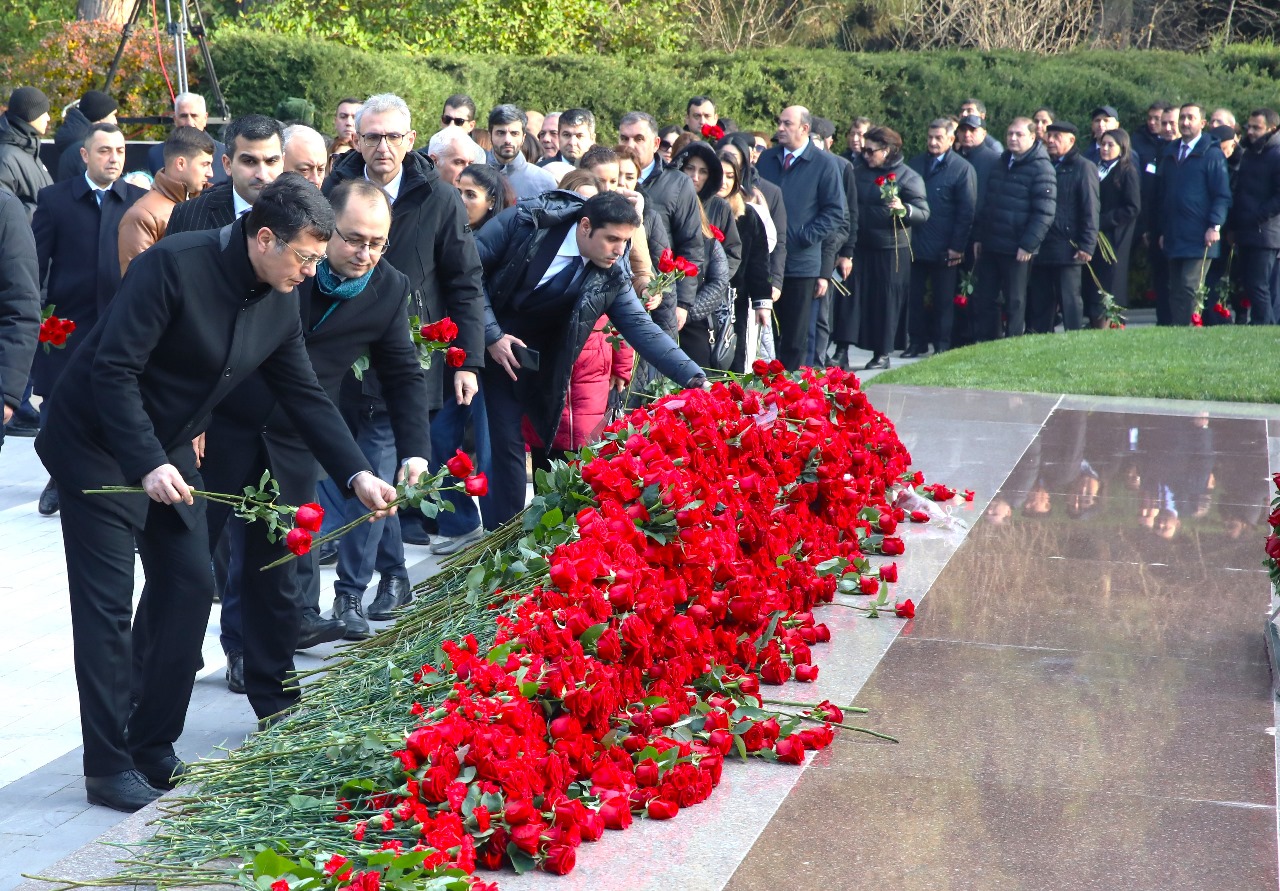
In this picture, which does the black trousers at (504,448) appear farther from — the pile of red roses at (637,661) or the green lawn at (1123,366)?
the green lawn at (1123,366)

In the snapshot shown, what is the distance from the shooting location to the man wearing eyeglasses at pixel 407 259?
20.8 ft

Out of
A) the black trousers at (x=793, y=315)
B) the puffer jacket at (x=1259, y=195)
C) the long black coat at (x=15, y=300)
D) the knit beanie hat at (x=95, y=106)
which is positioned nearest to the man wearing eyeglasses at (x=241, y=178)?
the long black coat at (x=15, y=300)

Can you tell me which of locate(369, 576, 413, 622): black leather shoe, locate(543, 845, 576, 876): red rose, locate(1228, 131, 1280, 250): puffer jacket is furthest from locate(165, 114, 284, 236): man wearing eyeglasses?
locate(1228, 131, 1280, 250): puffer jacket

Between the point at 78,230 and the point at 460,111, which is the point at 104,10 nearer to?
the point at 460,111

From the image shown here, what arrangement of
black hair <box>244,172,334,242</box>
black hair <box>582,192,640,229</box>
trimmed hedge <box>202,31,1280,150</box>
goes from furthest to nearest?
trimmed hedge <box>202,31,1280,150</box>, black hair <box>582,192,640,229</box>, black hair <box>244,172,334,242</box>

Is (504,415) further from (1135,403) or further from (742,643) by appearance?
(1135,403)

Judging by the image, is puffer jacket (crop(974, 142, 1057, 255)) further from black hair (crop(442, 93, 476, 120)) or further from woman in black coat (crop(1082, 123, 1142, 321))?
black hair (crop(442, 93, 476, 120))

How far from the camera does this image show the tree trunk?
22812mm

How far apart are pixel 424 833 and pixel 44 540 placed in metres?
5.08

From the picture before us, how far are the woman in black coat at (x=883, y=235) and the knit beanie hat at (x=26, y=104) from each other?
7051mm

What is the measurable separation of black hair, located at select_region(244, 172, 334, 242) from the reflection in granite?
77.3 inches

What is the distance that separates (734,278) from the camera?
10.4 metres

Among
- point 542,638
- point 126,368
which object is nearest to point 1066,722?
point 542,638

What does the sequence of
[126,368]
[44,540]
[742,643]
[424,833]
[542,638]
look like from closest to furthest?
1. [424,833]
2. [542,638]
3. [126,368]
4. [742,643]
5. [44,540]
